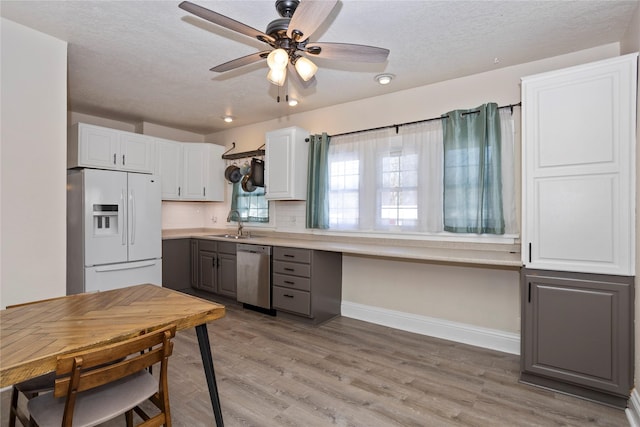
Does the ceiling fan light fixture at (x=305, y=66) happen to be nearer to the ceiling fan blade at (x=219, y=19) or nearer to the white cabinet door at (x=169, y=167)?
the ceiling fan blade at (x=219, y=19)

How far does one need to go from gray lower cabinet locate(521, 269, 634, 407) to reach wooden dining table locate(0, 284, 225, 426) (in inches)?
84.6

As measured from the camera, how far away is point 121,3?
2.07 m

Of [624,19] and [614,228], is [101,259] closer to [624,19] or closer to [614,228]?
[614,228]

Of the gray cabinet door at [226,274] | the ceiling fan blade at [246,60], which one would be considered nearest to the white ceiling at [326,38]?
the ceiling fan blade at [246,60]

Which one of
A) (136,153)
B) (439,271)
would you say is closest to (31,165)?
(136,153)

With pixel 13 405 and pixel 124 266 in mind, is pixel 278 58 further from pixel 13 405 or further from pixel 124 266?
pixel 124 266

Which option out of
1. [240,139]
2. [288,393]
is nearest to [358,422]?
[288,393]

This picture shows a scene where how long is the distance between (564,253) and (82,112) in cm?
553

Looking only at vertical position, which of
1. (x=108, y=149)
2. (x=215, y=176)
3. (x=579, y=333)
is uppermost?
(x=108, y=149)

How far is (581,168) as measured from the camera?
85.5 inches

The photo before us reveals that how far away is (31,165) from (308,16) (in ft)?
7.54

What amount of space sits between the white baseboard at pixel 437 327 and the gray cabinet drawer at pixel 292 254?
0.83 metres

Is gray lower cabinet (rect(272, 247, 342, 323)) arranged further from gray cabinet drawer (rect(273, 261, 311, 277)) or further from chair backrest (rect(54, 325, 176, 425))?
chair backrest (rect(54, 325, 176, 425))

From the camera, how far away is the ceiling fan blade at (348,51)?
6.07 feet
